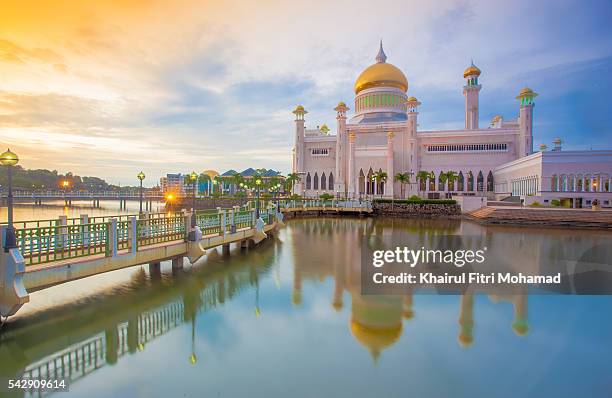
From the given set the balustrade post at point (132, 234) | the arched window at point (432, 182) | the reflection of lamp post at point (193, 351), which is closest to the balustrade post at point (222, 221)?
the balustrade post at point (132, 234)

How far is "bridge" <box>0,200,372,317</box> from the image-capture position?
20.9 ft

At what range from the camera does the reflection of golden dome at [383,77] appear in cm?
5162

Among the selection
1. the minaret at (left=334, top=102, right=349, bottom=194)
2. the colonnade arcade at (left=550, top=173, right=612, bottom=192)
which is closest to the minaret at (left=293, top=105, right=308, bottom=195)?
the minaret at (left=334, top=102, right=349, bottom=194)

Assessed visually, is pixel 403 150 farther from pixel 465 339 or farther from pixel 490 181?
pixel 465 339

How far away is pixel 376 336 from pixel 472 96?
4969 centimetres

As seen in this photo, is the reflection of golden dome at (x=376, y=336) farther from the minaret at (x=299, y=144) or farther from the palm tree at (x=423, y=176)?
the minaret at (x=299, y=144)

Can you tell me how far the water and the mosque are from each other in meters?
32.9

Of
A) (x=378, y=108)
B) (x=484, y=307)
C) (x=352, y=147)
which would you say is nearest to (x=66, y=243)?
(x=484, y=307)

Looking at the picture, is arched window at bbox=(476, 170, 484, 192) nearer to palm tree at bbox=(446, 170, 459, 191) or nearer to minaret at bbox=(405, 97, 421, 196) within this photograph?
palm tree at bbox=(446, 170, 459, 191)

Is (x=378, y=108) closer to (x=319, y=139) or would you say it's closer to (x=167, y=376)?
→ (x=319, y=139)

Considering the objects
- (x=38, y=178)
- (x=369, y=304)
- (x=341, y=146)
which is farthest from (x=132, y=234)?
(x=38, y=178)

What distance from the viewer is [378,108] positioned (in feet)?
168

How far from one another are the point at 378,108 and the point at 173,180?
9711 cm

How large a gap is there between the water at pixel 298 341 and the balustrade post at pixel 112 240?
4.41 ft
